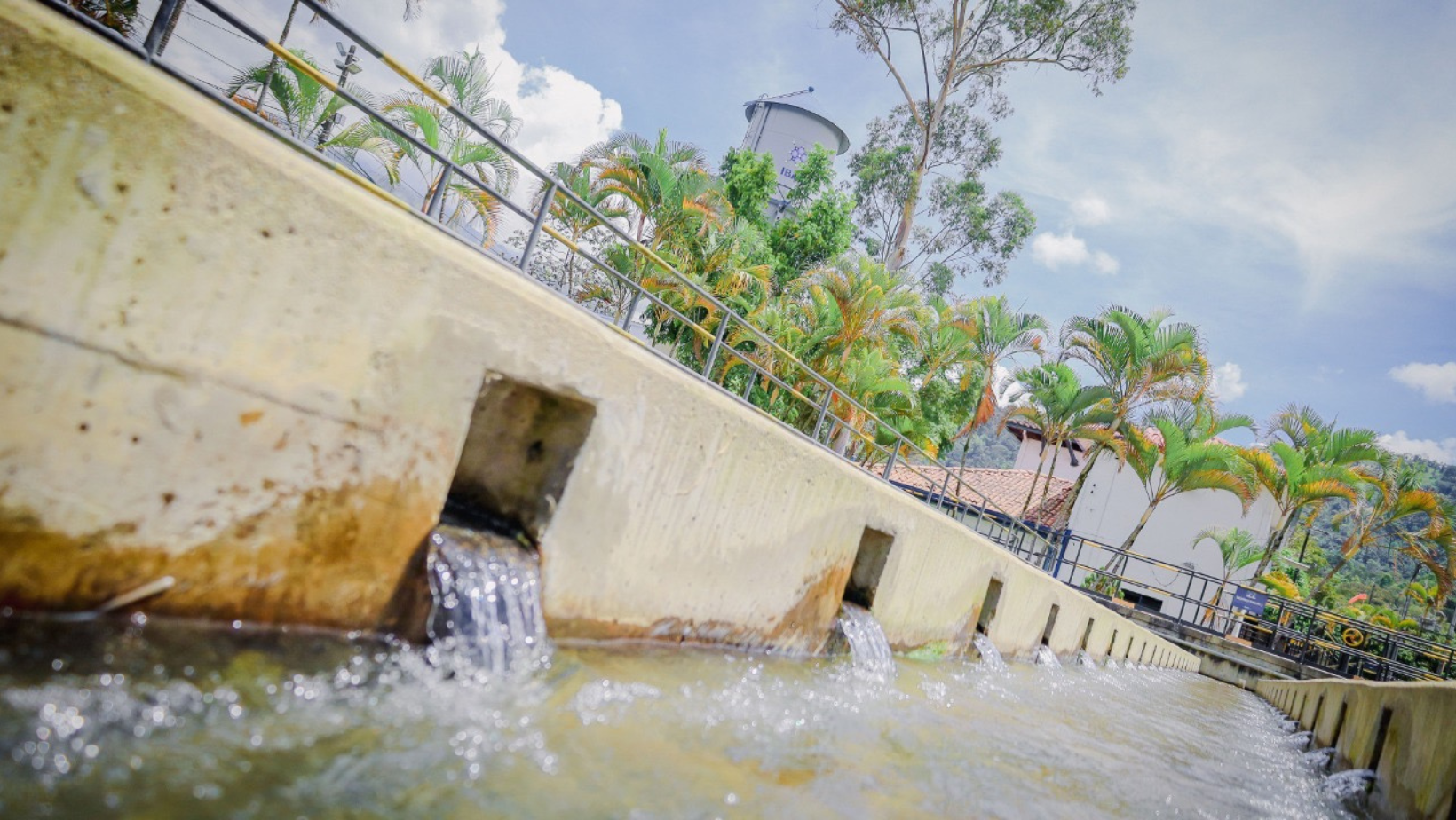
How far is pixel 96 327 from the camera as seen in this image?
8.01 ft

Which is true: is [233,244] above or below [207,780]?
above

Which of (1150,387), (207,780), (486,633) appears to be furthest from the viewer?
(1150,387)

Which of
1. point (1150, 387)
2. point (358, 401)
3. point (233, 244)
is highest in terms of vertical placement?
point (1150, 387)

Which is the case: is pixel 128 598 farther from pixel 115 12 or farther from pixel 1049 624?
pixel 115 12

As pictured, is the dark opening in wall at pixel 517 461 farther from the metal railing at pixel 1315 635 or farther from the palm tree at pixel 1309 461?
the palm tree at pixel 1309 461

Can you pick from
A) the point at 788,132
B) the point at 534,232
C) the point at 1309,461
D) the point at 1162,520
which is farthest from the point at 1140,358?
the point at 788,132

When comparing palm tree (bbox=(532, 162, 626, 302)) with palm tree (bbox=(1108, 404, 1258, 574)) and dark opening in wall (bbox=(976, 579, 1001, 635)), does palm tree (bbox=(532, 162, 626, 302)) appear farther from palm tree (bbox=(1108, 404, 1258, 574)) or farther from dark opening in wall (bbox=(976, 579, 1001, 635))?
palm tree (bbox=(1108, 404, 1258, 574))

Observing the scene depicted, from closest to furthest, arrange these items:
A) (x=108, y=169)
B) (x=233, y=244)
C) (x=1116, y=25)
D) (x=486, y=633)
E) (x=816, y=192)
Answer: (x=108, y=169) → (x=233, y=244) → (x=486, y=633) → (x=1116, y=25) → (x=816, y=192)

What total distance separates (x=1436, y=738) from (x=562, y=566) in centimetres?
513

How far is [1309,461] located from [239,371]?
25710 millimetres

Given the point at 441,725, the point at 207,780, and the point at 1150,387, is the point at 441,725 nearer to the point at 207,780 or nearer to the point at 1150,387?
the point at 207,780

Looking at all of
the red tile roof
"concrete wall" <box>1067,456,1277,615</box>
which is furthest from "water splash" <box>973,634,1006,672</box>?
"concrete wall" <box>1067,456,1277,615</box>

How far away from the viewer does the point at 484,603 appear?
3.49 metres

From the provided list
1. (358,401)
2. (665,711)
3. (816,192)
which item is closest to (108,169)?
(358,401)
